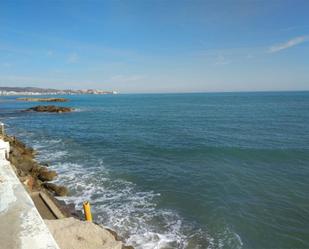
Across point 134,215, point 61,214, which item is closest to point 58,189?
point 134,215

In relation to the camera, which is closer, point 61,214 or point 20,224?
point 20,224

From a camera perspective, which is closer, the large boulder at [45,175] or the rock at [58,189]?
the rock at [58,189]

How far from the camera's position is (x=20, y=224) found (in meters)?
5.18

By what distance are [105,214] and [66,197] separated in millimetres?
3011

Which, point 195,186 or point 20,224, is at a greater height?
point 20,224

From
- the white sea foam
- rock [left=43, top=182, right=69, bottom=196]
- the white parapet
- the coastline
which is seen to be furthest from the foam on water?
the white parapet

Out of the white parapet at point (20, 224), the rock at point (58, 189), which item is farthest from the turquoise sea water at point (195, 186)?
the white parapet at point (20, 224)

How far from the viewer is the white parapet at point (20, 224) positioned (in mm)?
4547

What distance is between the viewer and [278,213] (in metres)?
11.7

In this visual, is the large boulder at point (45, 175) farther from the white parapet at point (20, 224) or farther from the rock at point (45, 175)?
the white parapet at point (20, 224)

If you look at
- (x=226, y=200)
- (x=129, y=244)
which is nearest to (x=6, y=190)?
(x=129, y=244)

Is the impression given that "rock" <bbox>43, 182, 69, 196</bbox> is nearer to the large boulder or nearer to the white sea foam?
the white sea foam

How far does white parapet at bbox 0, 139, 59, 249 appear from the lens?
4547mm

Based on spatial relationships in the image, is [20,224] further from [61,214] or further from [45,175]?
[45,175]
